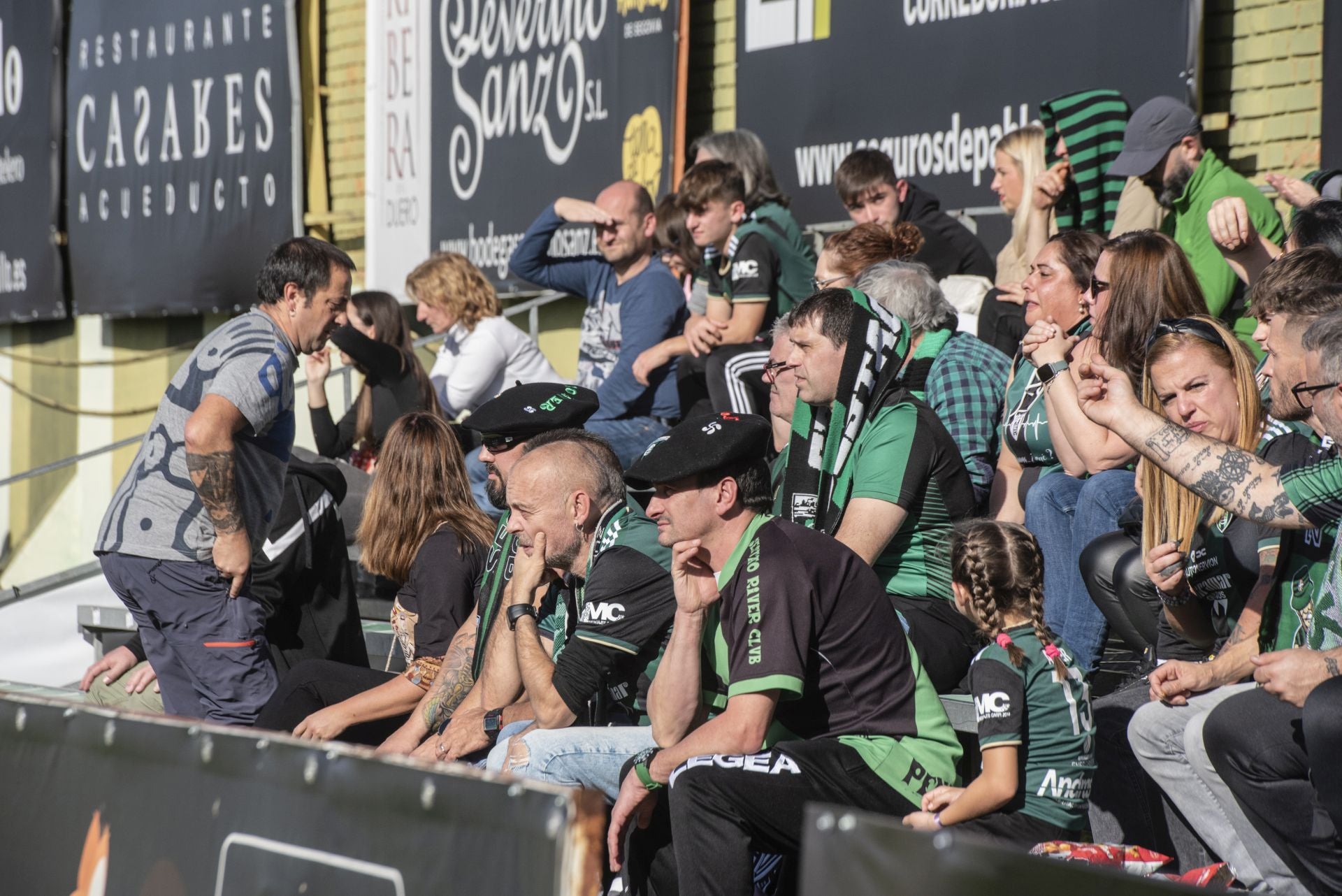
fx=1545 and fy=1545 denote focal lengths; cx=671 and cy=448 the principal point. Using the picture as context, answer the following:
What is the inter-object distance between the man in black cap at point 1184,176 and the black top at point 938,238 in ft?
3.72

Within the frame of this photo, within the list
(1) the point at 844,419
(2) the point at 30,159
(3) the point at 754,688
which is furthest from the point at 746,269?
(2) the point at 30,159

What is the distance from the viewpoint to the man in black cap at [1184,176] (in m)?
5.91

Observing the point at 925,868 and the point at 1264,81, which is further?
the point at 1264,81

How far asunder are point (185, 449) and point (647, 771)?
2.04 m

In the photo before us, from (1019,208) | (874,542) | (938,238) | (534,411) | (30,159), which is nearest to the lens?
(874,542)

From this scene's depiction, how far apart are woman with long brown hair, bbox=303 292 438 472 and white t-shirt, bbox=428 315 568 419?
150 mm

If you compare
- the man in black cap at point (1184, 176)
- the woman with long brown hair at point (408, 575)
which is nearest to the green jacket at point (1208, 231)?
the man in black cap at point (1184, 176)

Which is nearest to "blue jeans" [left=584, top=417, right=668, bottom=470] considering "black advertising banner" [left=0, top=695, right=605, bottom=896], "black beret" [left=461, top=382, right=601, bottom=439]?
"black beret" [left=461, top=382, right=601, bottom=439]

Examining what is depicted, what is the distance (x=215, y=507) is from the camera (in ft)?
16.2

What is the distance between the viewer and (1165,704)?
393 centimetres

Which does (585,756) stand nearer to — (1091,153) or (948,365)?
(948,365)

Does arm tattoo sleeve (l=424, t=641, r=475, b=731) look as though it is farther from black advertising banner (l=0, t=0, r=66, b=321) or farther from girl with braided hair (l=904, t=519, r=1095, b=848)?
black advertising banner (l=0, t=0, r=66, b=321)

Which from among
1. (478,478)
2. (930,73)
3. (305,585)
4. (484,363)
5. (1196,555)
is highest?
(930,73)

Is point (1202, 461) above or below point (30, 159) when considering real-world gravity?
below
